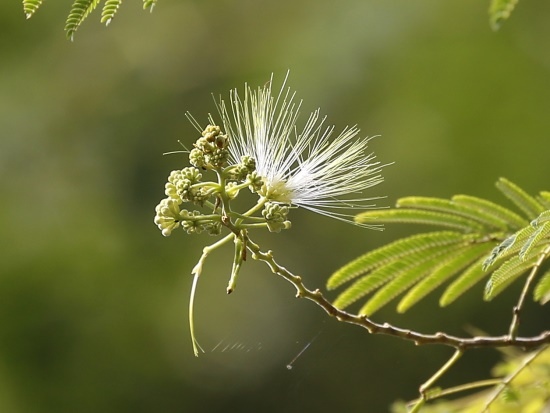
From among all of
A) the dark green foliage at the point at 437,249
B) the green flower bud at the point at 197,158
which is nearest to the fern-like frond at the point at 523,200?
the dark green foliage at the point at 437,249

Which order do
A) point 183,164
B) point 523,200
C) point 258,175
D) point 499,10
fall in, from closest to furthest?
point 499,10
point 258,175
point 523,200
point 183,164

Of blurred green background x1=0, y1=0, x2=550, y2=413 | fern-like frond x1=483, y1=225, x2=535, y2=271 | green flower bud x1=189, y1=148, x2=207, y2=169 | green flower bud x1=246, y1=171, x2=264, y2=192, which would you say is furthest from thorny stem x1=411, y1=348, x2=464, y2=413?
blurred green background x1=0, y1=0, x2=550, y2=413

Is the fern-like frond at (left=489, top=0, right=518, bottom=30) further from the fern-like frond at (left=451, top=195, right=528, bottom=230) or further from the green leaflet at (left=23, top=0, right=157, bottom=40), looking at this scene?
the fern-like frond at (left=451, top=195, right=528, bottom=230)

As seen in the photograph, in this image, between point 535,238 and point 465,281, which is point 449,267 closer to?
point 465,281

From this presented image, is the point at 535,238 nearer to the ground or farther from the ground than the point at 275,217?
nearer to the ground

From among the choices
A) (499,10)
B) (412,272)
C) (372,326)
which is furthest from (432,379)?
(499,10)

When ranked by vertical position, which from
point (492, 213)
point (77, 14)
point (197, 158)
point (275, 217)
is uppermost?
point (77, 14)

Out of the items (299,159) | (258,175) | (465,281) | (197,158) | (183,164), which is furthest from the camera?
(183,164)
